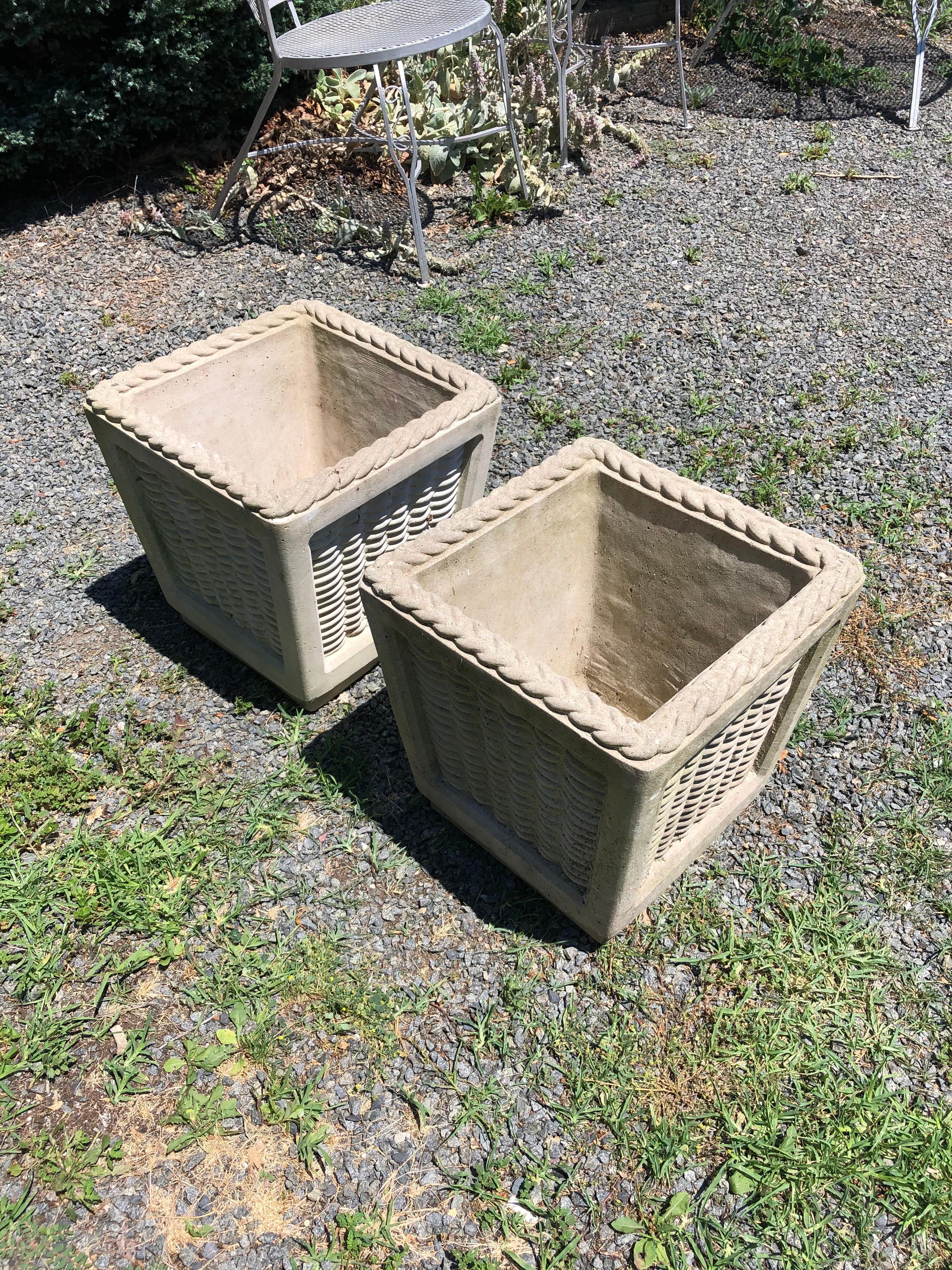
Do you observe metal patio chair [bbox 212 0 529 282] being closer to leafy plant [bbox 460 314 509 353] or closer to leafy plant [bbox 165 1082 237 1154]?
leafy plant [bbox 460 314 509 353]

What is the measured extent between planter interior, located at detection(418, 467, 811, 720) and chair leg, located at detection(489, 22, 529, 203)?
276 cm

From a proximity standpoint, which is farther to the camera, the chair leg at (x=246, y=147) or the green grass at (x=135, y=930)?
the chair leg at (x=246, y=147)

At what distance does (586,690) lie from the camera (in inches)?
75.2

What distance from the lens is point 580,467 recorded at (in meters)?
2.14

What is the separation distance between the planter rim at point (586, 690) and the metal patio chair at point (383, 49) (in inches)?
84.8

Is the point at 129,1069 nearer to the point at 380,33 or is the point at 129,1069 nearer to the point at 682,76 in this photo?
the point at 380,33

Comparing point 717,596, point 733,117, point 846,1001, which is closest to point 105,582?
point 717,596

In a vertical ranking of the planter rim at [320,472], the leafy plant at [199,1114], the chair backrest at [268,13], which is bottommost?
the leafy plant at [199,1114]

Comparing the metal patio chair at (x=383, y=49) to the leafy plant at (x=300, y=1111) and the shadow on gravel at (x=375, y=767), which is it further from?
the leafy plant at (x=300, y=1111)

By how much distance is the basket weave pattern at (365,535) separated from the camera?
2230mm

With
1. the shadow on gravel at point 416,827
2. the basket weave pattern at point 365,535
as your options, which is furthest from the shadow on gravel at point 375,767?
the basket weave pattern at point 365,535

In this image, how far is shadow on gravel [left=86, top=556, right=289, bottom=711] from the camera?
263 cm

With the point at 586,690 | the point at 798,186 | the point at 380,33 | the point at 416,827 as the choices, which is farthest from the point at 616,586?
the point at 798,186

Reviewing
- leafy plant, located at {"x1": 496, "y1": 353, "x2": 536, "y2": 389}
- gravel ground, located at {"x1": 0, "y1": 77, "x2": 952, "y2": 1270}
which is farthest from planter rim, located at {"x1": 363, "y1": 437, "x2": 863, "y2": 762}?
leafy plant, located at {"x1": 496, "y1": 353, "x2": 536, "y2": 389}
